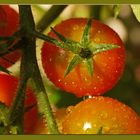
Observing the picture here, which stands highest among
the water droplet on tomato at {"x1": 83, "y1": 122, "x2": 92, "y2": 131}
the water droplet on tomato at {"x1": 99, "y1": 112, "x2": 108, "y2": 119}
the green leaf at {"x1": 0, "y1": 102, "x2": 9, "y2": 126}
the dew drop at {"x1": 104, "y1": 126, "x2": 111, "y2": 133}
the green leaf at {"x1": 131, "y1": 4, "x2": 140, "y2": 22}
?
the green leaf at {"x1": 131, "y1": 4, "x2": 140, "y2": 22}

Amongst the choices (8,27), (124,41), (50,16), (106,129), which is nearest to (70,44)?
(106,129)

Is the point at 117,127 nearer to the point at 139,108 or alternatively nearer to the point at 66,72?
the point at 66,72

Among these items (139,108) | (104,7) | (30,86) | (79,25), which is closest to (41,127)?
(30,86)

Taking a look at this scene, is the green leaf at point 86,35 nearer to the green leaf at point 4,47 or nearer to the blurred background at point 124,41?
the green leaf at point 4,47

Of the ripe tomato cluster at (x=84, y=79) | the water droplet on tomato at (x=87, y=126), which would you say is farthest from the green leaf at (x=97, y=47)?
the water droplet on tomato at (x=87, y=126)

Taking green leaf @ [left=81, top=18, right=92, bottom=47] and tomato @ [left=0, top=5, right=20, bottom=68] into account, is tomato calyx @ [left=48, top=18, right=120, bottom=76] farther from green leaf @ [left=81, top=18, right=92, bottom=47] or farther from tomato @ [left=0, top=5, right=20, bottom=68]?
tomato @ [left=0, top=5, right=20, bottom=68]

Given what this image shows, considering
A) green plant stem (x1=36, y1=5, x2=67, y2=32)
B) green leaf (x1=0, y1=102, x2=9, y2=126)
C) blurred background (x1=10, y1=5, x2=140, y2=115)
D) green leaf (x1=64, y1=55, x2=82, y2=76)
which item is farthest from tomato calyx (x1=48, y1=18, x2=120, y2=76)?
blurred background (x1=10, y1=5, x2=140, y2=115)

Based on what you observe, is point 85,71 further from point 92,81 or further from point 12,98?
point 12,98
